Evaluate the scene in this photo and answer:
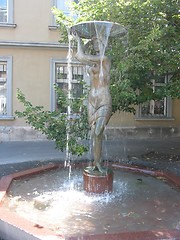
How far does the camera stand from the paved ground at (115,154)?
27.9 feet

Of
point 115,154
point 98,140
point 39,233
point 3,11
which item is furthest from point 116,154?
point 3,11

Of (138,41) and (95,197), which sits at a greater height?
(138,41)

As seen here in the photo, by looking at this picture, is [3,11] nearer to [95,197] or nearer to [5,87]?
[5,87]

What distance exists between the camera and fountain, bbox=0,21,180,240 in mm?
3879

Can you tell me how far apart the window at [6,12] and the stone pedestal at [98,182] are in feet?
29.2

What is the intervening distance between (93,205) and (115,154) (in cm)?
519

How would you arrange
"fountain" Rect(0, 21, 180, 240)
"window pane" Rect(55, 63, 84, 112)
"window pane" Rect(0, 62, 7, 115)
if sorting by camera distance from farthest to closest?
"window pane" Rect(55, 63, 84, 112), "window pane" Rect(0, 62, 7, 115), "fountain" Rect(0, 21, 180, 240)

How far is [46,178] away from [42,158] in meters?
2.80

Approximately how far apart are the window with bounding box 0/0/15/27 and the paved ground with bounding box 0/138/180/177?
448cm

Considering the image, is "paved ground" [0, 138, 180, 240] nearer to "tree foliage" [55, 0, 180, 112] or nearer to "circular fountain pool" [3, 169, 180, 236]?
"circular fountain pool" [3, 169, 180, 236]

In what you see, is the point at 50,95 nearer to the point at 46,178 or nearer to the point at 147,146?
the point at 147,146

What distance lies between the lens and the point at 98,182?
536cm

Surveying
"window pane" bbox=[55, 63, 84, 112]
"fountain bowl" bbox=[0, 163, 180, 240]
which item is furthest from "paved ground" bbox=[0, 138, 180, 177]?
"fountain bowl" bbox=[0, 163, 180, 240]

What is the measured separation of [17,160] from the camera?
29.4ft
